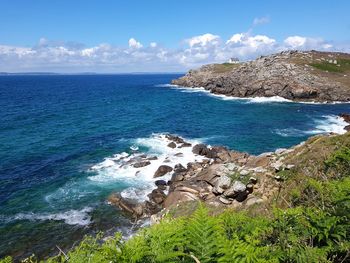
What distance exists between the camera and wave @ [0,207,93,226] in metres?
27.2

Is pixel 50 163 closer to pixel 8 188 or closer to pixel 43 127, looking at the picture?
pixel 8 188

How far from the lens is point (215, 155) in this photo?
136 ft

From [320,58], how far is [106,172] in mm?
114169

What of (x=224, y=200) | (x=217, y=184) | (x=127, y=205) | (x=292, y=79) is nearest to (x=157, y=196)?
(x=127, y=205)

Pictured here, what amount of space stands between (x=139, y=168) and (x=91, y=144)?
1454 centimetres

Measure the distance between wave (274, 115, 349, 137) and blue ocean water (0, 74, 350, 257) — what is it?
168 mm

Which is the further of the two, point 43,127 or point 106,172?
point 43,127

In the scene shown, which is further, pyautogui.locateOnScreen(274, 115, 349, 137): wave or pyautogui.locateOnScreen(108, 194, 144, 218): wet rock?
pyautogui.locateOnScreen(274, 115, 349, 137): wave

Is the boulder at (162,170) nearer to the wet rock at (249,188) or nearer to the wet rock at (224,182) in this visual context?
the wet rock at (224,182)

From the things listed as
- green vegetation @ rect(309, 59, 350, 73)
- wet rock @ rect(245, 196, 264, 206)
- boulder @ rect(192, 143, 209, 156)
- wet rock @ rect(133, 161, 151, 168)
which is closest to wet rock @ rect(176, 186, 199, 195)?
wet rock @ rect(245, 196, 264, 206)

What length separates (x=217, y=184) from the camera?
995 inches

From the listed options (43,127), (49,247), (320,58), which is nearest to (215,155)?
(49,247)

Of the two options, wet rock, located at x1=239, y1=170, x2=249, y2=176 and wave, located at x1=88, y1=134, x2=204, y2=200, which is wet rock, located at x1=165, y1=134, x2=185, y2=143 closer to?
wave, located at x1=88, y1=134, x2=204, y2=200

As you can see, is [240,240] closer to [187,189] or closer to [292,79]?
[187,189]
